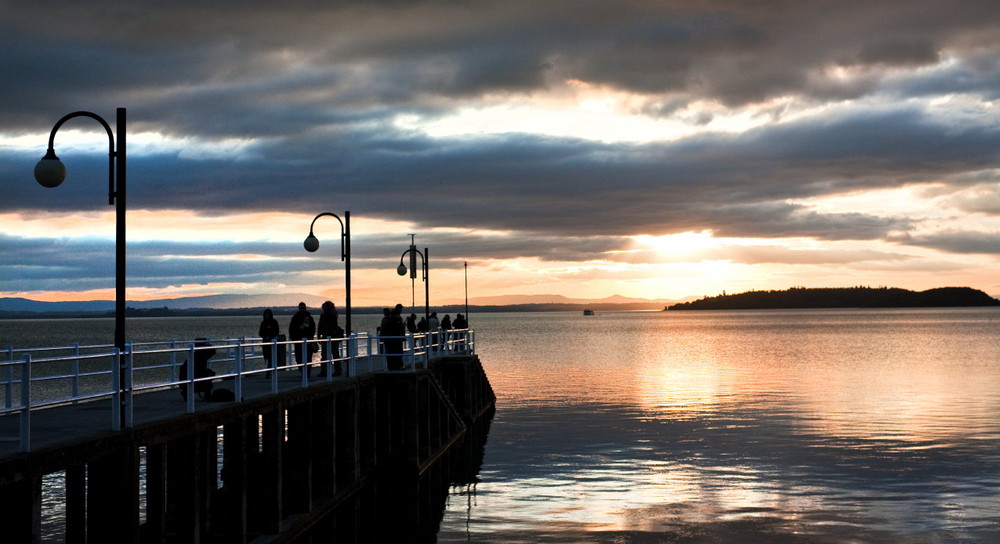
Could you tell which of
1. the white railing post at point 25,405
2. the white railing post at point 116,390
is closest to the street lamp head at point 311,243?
the white railing post at point 116,390

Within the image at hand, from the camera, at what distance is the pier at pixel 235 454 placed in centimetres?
1295

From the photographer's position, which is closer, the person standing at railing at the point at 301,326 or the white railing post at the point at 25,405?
the white railing post at the point at 25,405

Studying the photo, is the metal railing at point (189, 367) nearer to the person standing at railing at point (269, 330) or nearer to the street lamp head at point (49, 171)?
the person standing at railing at point (269, 330)

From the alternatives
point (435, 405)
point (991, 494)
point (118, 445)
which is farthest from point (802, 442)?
point (118, 445)

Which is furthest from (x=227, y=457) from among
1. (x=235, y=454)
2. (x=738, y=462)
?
(x=738, y=462)

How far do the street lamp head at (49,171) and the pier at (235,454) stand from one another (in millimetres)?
2456

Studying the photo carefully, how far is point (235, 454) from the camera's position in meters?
17.8

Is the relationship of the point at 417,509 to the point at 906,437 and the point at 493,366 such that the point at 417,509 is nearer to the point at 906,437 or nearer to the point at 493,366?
the point at 906,437

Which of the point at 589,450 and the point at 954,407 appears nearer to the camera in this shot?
the point at 589,450

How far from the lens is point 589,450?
34906mm

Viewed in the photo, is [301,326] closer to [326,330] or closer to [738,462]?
[326,330]

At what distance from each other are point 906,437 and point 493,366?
162ft

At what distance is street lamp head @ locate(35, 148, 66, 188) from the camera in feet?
48.0

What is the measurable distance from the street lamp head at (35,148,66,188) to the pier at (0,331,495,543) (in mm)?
2456
